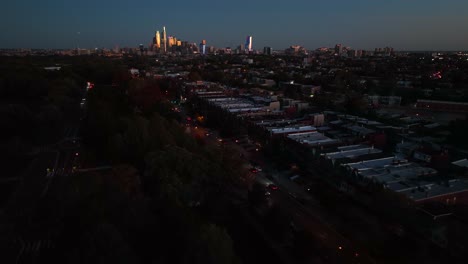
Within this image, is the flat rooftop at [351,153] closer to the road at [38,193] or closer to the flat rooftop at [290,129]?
the flat rooftop at [290,129]

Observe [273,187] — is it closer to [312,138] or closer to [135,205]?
[312,138]

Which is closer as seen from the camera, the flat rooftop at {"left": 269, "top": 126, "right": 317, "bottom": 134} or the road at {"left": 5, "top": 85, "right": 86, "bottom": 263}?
the road at {"left": 5, "top": 85, "right": 86, "bottom": 263}

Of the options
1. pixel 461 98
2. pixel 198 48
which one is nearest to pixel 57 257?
pixel 461 98

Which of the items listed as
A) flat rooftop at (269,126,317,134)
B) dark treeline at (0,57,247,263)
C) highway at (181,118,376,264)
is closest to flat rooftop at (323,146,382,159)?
highway at (181,118,376,264)

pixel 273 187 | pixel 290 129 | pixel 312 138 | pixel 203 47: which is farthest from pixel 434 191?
pixel 203 47

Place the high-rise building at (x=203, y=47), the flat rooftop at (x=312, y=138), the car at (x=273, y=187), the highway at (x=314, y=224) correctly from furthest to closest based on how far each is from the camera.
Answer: the high-rise building at (x=203, y=47), the flat rooftop at (x=312, y=138), the car at (x=273, y=187), the highway at (x=314, y=224)

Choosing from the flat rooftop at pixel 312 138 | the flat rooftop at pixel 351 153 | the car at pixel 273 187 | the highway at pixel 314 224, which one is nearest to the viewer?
the highway at pixel 314 224

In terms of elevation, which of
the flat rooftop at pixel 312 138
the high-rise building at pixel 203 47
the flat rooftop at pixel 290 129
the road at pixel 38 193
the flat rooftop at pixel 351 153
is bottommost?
the road at pixel 38 193

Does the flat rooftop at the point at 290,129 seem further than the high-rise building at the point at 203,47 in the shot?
No

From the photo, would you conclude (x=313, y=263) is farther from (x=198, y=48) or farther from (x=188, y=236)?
(x=198, y=48)

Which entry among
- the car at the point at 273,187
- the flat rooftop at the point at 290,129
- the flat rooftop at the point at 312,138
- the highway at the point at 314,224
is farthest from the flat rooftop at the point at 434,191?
the flat rooftop at the point at 290,129

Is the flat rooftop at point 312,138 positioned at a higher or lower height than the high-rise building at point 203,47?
lower

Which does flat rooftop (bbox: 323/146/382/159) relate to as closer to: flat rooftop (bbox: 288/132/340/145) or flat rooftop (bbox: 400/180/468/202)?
flat rooftop (bbox: 288/132/340/145)
